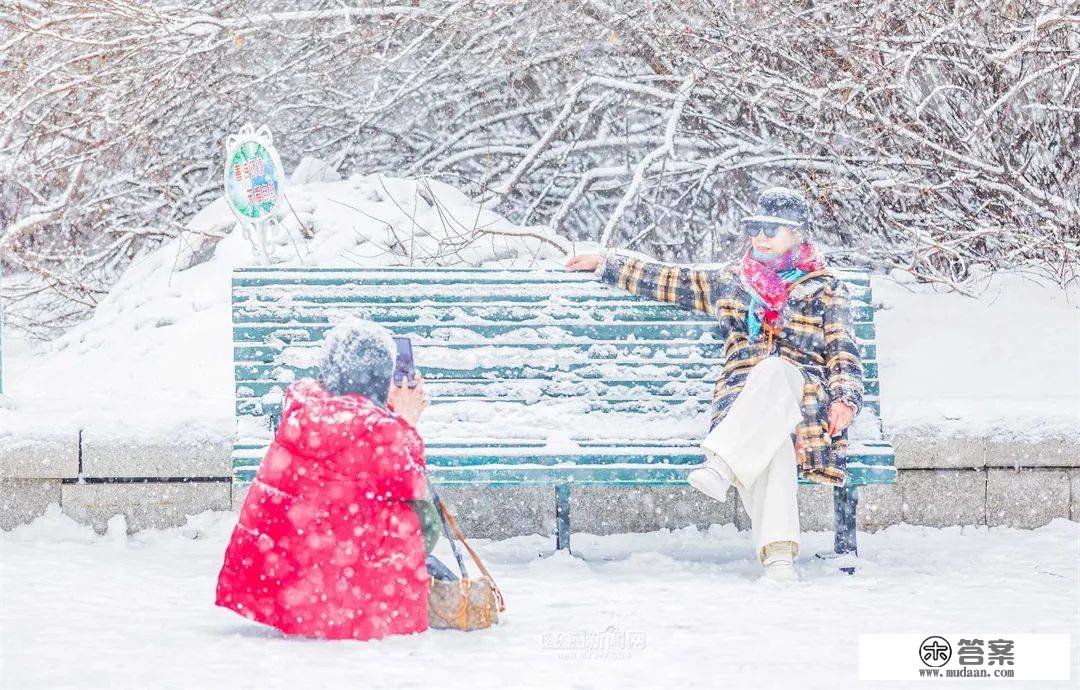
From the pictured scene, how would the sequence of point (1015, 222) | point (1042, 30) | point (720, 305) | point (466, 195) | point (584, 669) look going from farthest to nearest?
point (466, 195), point (1015, 222), point (1042, 30), point (720, 305), point (584, 669)

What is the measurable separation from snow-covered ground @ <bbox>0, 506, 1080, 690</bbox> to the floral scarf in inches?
33.7

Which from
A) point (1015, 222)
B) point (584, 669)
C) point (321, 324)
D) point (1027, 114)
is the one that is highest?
point (1027, 114)

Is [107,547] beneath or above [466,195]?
beneath

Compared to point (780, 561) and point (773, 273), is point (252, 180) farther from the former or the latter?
point (780, 561)

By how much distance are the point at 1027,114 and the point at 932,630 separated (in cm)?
403

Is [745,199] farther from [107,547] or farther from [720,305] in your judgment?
[107,547]

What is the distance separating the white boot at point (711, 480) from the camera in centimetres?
418

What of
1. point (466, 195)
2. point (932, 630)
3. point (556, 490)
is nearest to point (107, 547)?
point (556, 490)

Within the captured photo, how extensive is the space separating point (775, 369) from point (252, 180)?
2555 millimetres

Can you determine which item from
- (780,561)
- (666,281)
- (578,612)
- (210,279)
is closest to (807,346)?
(666,281)

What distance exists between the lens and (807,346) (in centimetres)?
449

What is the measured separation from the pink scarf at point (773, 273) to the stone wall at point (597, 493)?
787 mm

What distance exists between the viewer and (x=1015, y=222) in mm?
6797
